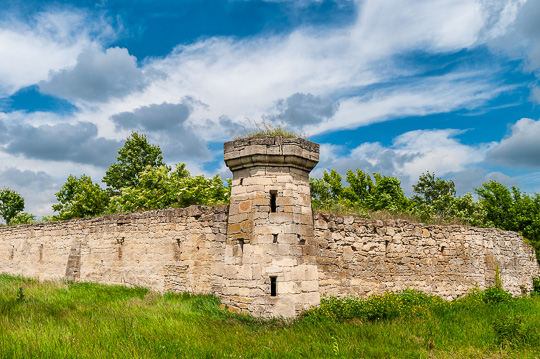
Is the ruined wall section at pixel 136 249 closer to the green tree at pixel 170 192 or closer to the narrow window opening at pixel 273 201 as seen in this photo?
the narrow window opening at pixel 273 201

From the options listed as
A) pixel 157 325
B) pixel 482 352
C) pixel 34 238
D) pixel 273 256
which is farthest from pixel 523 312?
pixel 34 238

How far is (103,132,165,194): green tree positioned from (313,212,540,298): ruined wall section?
21.1 meters

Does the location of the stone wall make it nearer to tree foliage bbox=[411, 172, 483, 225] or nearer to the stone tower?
the stone tower

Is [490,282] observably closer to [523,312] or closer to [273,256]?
[523,312]

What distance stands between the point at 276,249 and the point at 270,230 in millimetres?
410

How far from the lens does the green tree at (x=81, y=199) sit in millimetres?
26031

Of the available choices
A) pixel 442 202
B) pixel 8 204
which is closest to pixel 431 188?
pixel 442 202

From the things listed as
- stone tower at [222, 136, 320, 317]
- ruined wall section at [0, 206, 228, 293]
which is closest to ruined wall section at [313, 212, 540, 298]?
stone tower at [222, 136, 320, 317]

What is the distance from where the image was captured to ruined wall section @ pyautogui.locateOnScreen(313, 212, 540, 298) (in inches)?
371

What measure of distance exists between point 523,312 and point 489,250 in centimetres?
245

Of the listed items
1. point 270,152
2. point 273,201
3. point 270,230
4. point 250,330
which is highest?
point 270,152

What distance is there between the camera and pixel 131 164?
92.8 feet

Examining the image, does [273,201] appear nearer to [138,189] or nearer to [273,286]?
[273,286]

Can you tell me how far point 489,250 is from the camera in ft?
39.9
